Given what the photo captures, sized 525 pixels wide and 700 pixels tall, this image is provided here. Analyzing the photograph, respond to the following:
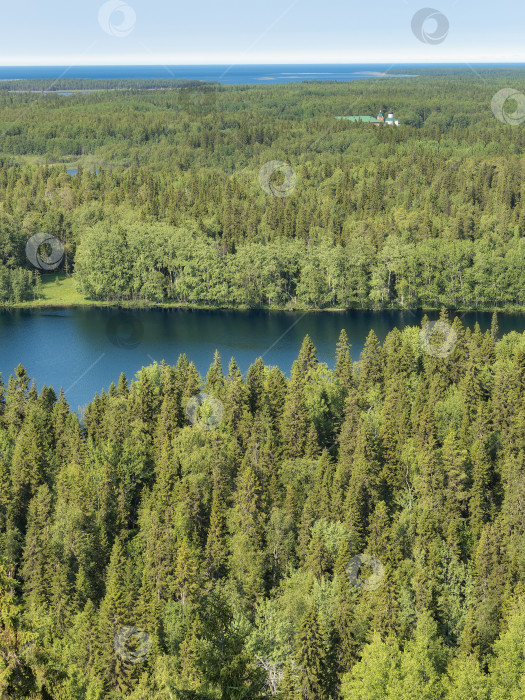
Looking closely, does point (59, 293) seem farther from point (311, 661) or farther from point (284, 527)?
point (311, 661)

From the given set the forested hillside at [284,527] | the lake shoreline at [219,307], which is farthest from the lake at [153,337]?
the forested hillside at [284,527]

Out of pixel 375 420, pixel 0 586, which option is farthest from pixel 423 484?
pixel 0 586

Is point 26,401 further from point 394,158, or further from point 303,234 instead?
point 394,158

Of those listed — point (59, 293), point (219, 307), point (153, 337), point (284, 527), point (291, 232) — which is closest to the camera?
point (284, 527)

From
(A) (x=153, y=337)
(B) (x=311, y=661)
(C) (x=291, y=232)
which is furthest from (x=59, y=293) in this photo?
(B) (x=311, y=661)

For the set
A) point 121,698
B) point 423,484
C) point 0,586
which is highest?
point 0,586

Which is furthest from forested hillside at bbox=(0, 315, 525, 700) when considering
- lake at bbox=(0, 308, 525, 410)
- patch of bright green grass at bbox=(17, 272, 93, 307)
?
patch of bright green grass at bbox=(17, 272, 93, 307)

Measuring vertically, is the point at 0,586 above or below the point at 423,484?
above
